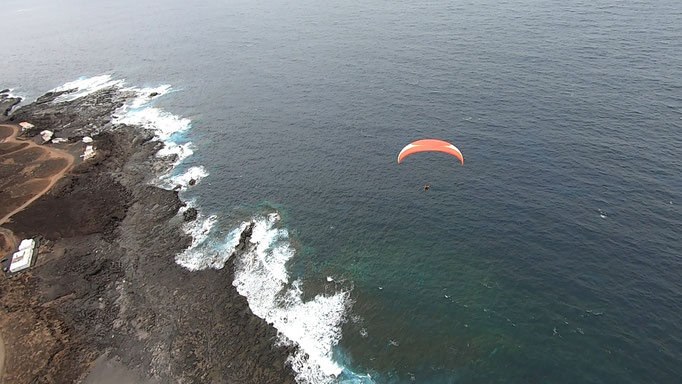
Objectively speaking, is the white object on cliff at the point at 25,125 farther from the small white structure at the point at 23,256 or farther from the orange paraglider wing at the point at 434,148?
the orange paraglider wing at the point at 434,148

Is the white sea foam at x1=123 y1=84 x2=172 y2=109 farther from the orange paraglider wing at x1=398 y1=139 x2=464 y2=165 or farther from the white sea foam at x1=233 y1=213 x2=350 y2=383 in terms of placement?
the orange paraglider wing at x1=398 y1=139 x2=464 y2=165

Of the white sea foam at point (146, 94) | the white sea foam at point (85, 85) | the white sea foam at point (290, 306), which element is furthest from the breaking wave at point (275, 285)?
the white sea foam at point (85, 85)

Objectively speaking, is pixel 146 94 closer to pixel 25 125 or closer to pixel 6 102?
pixel 25 125

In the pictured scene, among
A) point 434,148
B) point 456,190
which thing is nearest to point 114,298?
point 434,148

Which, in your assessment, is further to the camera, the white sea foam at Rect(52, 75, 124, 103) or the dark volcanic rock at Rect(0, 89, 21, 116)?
the white sea foam at Rect(52, 75, 124, 103)

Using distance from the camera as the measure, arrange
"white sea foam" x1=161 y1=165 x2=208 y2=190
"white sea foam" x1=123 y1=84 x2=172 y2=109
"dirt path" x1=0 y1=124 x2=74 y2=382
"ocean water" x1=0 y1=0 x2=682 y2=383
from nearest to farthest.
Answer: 1. "ocean water" x1=0 y1=0 x2=682 y2=383
2. "dirt path" x1=0 y1=124 x2=74 y2=382
3. "white sea foam" x1=161 y1=165 x2=208 y2=190
4. "white sea foam" x1=123 y1=84 x2=172 y2=109

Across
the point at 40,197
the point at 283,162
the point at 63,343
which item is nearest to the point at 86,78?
the point at 40,197

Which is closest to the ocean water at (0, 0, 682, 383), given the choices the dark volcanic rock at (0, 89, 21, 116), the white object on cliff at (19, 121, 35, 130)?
the dark volcanic rock at (0, 89, 21, 116)
